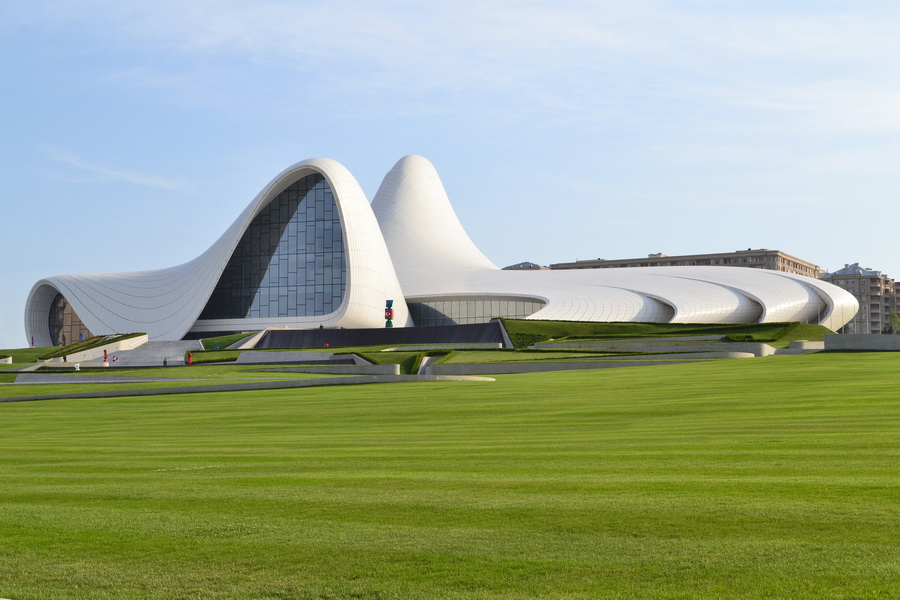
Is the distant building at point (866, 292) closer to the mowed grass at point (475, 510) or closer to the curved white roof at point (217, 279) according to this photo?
the curved white roof at point (217, 279)

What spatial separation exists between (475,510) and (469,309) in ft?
205

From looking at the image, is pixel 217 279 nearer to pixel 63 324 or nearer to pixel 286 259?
pixel 286 259

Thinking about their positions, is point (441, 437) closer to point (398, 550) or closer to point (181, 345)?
point (398, 550)

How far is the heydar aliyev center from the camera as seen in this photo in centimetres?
6494

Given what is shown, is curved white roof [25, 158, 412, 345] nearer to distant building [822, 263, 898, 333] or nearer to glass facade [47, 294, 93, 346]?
glass facade [47, 294, 93, 346]

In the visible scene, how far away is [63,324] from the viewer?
77.2 meters

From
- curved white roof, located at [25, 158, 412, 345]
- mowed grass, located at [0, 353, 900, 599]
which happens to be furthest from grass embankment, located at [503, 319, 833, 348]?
mowed grass, located at [0, 353, 900, 599]

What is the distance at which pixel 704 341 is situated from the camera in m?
43.2

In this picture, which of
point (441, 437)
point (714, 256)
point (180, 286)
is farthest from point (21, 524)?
point (714, 256)

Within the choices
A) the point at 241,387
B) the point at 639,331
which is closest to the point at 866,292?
the point at 639,331

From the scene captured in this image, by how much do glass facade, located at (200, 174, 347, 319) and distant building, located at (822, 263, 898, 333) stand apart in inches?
3851

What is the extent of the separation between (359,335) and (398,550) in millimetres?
46316

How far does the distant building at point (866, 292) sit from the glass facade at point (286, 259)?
321 feet

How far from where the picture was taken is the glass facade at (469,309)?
2635 inches
